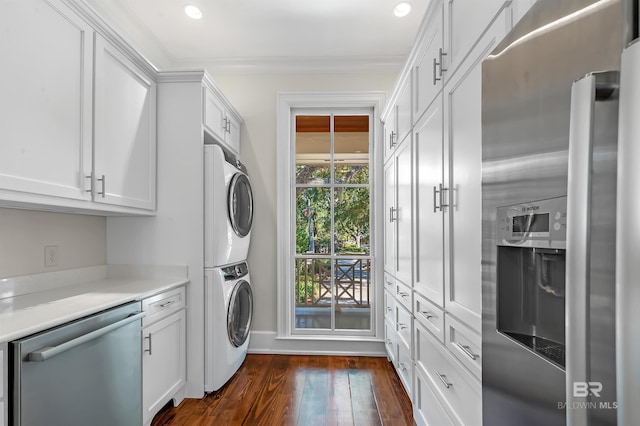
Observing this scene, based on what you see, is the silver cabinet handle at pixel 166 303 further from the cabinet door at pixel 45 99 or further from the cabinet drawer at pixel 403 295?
the cabinet drawer at pixel 403 295

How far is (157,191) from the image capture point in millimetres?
2605

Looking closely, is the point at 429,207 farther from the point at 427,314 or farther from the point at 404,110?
the point at 404,110

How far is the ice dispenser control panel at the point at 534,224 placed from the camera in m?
0.61

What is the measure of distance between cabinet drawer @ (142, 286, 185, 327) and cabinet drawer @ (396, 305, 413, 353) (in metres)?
1.52

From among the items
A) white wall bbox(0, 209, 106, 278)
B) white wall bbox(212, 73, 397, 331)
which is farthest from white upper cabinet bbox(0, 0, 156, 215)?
white wall bbox(212, 73, 397, 331)

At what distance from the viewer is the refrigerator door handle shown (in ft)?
1.64

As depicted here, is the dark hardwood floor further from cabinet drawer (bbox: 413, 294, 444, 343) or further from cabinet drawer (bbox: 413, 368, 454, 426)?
cabinet drawer (bbox: 413, 294, 444, 343)

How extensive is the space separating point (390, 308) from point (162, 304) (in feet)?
5.95

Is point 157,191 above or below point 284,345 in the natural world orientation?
above

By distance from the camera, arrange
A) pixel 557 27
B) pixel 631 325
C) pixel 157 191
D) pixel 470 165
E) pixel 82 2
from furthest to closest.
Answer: pixel 157 191
pixel 82 2
pixel 470 165
pixel 557 27
pixel 631 325

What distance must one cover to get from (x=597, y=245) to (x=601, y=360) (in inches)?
6.3

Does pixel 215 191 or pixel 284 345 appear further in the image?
pixel 284 345

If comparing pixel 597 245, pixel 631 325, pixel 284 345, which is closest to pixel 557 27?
pixel 597 245

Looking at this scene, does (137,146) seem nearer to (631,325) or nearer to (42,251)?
(42,251)
